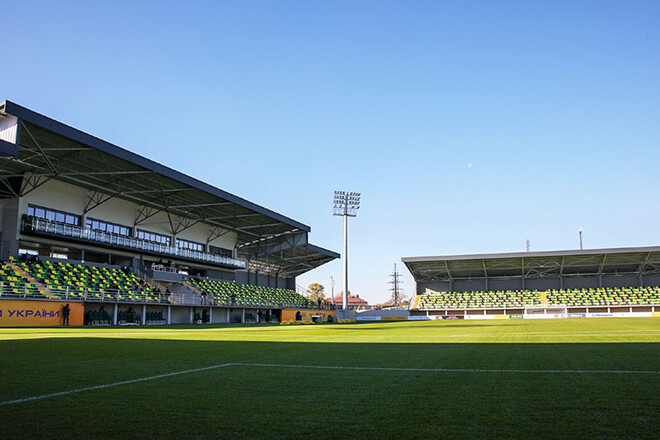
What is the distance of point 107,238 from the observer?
4412 cm

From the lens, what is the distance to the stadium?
5102mm

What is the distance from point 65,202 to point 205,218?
15678 mm

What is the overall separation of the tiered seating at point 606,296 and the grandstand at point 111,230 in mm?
37551

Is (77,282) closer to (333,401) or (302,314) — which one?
(302,314)

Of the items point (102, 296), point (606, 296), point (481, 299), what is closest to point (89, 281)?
point (102, 296)

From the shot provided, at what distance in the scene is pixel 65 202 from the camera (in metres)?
42.2

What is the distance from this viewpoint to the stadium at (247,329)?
16.7 ft

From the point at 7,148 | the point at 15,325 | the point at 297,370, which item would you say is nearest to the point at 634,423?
the point at 297,370

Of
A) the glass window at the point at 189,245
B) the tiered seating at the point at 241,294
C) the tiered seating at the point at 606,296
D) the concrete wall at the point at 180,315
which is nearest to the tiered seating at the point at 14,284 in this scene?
the concrete wall at the point at 180,315

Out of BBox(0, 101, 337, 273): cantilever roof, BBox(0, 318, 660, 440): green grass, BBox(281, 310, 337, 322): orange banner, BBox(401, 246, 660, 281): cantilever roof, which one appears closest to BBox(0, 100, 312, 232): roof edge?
BBox(0, 101, 337, 273): cantilever roof

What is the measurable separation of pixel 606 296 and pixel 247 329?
57.4 metres

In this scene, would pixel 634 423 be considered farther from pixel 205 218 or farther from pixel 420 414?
pixel 205 218

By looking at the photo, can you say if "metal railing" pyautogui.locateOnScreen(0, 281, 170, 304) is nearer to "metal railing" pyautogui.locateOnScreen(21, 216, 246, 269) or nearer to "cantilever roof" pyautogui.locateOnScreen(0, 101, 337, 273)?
"metal railing" pyautogui.locateOnScreen(21, 216, 246, 269)

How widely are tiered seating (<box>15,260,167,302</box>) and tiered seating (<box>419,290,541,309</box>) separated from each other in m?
43.2
